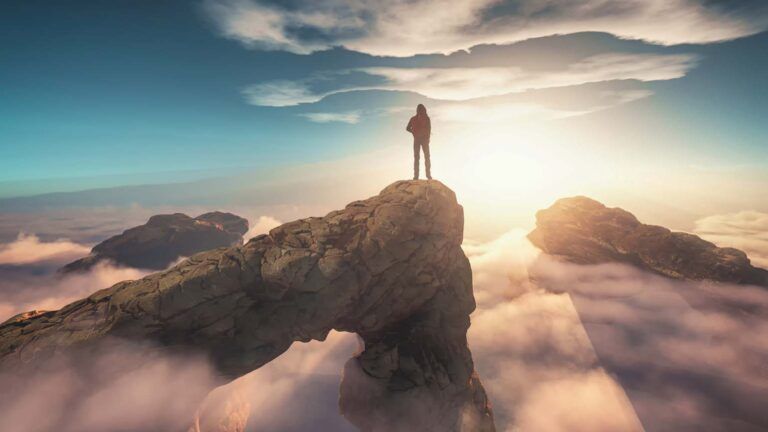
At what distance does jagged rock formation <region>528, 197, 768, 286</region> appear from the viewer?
82.9 metres

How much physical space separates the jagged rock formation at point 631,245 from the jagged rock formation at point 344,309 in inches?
3813

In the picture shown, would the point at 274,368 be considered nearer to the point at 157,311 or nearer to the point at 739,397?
the point at 157,311

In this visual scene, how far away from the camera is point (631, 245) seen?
308 feet

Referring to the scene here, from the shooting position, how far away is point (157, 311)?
17.4 metres

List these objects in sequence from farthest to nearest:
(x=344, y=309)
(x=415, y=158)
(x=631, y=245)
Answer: (x=631, y=245) < (x=415, y=158) < (x=344, y=309)

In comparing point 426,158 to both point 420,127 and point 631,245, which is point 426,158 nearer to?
point 420,127

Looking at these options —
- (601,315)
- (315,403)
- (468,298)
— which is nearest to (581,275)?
(601,315)

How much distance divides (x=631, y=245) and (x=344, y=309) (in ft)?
355

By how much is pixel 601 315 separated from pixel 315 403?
14666 centimetres

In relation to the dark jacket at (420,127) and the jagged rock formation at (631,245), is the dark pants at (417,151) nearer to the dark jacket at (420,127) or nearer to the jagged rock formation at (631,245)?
the dark jacket at (420,127)

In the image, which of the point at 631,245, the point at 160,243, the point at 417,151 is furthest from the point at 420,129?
the point at 160,243

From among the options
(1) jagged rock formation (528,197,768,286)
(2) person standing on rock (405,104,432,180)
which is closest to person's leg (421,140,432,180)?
(2) person standing on rock (405,104,432,180)

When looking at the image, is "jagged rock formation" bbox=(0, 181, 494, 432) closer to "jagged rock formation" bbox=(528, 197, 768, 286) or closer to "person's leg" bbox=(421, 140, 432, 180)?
"person's leg" bbox=(421, 140, 432, 180)

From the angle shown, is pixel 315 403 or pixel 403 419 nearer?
pixel 403 419
